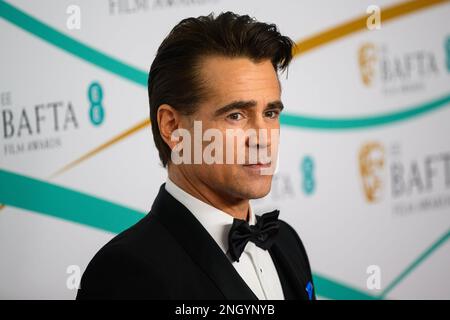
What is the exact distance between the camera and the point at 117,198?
2.88 m

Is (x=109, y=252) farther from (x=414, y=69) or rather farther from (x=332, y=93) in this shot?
(x=414, y=69)

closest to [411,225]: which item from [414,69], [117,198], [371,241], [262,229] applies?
[371,241]

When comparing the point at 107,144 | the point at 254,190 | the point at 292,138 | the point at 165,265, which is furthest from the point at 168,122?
the point at 292,138

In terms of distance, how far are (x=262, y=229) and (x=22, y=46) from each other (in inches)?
63.7

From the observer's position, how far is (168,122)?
172 cm

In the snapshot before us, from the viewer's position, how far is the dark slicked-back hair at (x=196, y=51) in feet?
5.41

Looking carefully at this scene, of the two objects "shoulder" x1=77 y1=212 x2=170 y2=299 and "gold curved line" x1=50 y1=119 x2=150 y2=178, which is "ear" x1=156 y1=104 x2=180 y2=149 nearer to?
"shoulder" x1=77 y1=212 x2=170 y2=299

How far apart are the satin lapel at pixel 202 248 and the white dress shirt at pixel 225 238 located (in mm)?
24

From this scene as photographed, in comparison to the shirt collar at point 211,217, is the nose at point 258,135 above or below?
above

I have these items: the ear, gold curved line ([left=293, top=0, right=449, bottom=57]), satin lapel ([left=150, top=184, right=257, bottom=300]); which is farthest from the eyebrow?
gold curved line ([left=293, top=0, right=449, bottom=57])

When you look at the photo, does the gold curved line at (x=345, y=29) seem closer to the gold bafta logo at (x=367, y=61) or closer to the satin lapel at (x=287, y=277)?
the gold bafta logo at (x=367, y=61)

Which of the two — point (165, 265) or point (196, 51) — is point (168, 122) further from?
point (165, 265)

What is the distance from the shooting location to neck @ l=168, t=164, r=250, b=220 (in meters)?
1.67

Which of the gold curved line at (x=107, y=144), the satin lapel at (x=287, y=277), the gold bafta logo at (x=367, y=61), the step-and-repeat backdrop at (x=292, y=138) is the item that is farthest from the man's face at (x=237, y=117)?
the gold bafta logo at (x=367, y=61)
